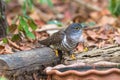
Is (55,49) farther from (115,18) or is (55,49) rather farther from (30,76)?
(115,18)

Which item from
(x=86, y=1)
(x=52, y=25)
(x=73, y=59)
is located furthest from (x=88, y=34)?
(x=86, y=1)

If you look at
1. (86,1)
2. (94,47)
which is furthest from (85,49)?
(86,1)

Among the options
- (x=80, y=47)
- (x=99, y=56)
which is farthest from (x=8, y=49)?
(x=99, y=56)

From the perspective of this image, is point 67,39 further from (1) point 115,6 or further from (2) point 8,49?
(1) point 115,6

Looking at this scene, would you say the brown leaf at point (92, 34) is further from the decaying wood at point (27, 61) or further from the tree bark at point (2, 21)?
the tree bark at point (2, 21)

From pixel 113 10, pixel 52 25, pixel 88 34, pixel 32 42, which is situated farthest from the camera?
A: pixel 113 10

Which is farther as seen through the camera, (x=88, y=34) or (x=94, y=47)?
(x=88, y=34)

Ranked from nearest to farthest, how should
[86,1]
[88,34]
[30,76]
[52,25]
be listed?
[30,76] → [88,34] → [52,25] → [86,1]

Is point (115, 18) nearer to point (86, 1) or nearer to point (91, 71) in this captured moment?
point (86, 1)

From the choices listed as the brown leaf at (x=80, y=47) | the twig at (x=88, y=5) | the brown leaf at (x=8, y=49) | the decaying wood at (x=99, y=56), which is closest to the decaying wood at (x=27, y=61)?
the decaying wood at (x=99, y=56)
